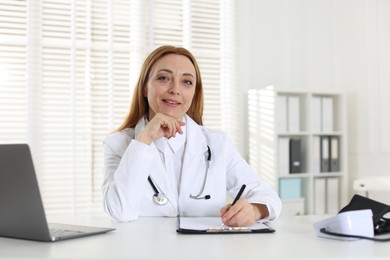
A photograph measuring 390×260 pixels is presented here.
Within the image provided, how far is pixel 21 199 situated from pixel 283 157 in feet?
10.9

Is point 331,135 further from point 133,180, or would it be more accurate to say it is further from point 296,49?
point 133,180

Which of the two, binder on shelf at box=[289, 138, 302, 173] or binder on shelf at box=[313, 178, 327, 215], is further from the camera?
binder on shelf at box=[313, 178, 327, 215]

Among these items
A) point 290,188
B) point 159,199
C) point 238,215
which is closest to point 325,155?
point 290,188

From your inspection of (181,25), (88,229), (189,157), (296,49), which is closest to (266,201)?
(189,157)

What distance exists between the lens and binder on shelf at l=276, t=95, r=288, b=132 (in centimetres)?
435

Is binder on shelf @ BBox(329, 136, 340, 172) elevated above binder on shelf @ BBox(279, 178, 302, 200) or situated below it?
above

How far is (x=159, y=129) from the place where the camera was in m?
1.98

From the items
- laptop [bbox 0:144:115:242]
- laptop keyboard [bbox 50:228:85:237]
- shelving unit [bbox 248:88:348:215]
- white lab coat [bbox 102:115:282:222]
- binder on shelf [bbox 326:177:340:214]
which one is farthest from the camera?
binder on shelf [bbox 326:177:340:214]

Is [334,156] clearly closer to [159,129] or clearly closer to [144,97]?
[144,97]

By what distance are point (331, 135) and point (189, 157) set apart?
277 centimetres

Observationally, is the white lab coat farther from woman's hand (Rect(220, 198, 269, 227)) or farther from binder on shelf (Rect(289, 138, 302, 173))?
binder on shelf (Rect(289, 138, 302, 173))

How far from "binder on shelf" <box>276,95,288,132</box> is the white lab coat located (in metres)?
2.15

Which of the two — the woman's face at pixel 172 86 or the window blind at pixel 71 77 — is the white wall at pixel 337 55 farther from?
the woman's face at pixel 172 86

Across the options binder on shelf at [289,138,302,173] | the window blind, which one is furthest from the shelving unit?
the window blind
